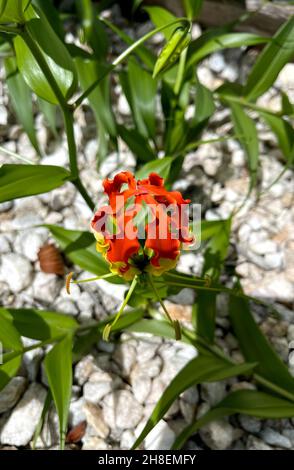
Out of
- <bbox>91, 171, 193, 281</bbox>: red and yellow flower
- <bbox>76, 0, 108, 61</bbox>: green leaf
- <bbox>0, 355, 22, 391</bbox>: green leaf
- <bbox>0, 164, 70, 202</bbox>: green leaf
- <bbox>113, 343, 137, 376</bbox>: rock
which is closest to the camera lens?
<bbox>91, 171, 193, 281</bbox>: red and yellow flower

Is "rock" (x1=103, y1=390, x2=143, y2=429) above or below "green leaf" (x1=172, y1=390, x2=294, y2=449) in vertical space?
below

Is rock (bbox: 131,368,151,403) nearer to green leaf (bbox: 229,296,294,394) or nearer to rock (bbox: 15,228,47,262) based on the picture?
green leaf (bbox: 229,296,294,394)

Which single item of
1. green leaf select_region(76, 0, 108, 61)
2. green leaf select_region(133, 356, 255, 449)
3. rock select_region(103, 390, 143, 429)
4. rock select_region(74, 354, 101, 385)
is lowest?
rock select_region(103, 390, 143, 429)

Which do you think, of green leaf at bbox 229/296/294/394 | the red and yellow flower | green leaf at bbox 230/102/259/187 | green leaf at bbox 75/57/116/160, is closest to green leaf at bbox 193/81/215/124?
green leaf at bbox 230/102/259/187

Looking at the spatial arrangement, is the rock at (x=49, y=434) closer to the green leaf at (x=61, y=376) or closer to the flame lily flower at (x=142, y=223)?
the green leaf at (x=61, y=376)

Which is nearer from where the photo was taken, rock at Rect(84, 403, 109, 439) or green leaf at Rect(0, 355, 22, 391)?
green leaf at Rect(0, 355, 22, 391)

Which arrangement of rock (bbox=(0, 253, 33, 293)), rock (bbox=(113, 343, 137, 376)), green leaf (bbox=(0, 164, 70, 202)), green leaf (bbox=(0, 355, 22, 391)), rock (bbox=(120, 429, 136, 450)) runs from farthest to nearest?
rock (bbox=(0, 253, 33, 293)) → rock (bbox=(113, 343, 137, 376)) → rock (bbox=(120, 429, 136, 450)) → green leaf (bbox=(0, 355, 22, 391)) → green leaf (bbox=(0, 164, 70, 202))
